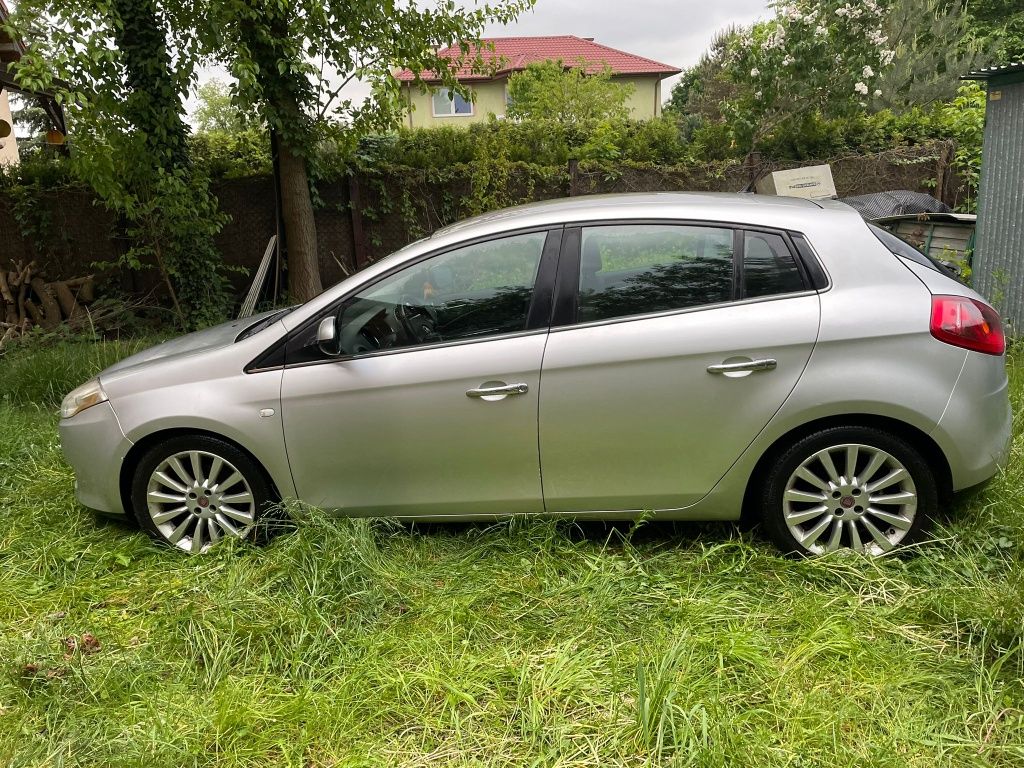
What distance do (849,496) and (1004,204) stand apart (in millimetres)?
4587

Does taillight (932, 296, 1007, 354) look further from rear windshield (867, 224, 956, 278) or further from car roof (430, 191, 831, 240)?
car roof (430, 191, 831, 240)

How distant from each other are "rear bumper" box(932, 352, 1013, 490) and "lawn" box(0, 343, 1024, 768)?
33cm

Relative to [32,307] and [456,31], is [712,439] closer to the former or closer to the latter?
[456,31]

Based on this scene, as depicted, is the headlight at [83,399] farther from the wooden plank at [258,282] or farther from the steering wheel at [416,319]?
the wooden plank at [258,282]

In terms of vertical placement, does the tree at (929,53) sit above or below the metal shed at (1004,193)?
above

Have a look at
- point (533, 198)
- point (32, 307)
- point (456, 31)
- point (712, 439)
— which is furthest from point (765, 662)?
point (32, 307)

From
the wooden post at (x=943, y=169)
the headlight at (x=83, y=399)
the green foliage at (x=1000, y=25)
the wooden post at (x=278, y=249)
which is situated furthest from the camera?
the green foliage at (x=1000, y=25)

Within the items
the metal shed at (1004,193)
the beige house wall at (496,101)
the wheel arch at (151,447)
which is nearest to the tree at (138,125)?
the wheel arch at (151,447)

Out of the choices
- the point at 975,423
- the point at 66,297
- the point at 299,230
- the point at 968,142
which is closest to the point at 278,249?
the point at 299,230

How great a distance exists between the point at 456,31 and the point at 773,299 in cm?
606

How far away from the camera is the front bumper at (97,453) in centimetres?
354

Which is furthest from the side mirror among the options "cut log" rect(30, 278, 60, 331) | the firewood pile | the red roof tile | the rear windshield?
the red roof tile

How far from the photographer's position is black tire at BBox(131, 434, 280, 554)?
349 centimetres

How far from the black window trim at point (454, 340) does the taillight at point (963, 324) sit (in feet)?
5.13
